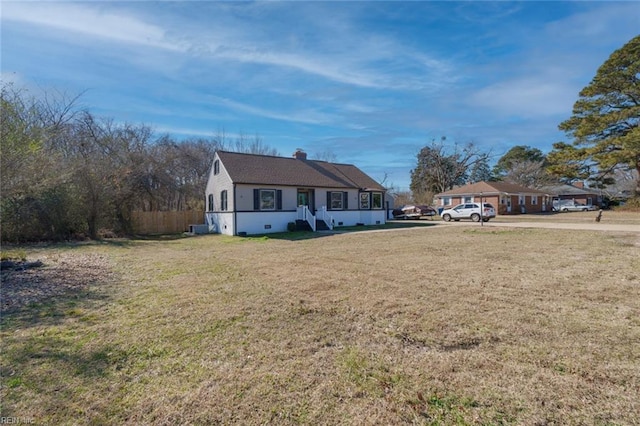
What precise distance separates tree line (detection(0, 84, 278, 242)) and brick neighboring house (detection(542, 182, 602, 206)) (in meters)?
53.7

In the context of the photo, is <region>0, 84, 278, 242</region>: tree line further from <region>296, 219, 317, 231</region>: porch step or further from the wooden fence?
<region>296, 219, 317, 231</region>: porch step

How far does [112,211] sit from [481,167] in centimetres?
5371

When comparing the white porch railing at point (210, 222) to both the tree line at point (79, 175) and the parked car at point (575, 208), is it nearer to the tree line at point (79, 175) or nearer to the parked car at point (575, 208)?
the tree line at point (79, 175)

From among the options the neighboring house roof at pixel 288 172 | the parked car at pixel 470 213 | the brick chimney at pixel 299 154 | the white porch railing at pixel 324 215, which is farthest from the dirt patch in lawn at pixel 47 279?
the parked car at pixel 470 213


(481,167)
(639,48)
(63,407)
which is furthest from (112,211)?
(481,167)

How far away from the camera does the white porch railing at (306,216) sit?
1994 centimetres

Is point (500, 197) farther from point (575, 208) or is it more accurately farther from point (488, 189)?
point (575, 208)

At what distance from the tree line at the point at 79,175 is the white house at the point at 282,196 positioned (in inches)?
167

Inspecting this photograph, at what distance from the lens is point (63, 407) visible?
2615mm

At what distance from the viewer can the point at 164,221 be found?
21562 mm

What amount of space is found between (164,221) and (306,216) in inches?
374

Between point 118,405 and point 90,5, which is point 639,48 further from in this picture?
point 118,405

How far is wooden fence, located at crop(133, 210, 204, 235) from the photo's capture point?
67.1 ft

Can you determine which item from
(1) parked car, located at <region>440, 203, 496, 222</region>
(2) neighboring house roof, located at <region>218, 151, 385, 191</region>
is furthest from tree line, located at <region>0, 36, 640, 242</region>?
(1) parked car, located at <region>440, 203, 496, 222</region>
